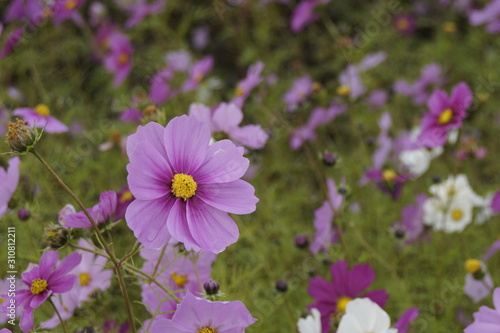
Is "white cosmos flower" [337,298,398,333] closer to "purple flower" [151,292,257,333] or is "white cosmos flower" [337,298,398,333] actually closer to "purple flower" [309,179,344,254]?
"purple flower" [151,292,257,333]

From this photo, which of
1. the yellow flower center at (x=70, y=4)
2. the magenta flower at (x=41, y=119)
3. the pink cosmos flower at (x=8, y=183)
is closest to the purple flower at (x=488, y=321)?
the pink cosmos flower at (x=8, y=183)

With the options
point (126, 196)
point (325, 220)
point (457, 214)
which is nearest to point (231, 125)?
point (126, 196)

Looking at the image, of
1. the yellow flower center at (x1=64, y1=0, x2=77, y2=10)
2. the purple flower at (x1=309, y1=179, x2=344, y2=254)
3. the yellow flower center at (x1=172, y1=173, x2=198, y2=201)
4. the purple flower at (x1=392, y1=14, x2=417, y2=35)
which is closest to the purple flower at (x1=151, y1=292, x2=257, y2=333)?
the yellow flower center at (x1=172, y1=173, x2=198, y2=201)

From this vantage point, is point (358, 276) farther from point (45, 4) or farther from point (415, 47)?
point (415, 47)

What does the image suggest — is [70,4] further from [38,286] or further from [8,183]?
[38,286]

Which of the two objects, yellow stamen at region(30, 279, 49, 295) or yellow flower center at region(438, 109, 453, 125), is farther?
yellow flower center at region(438, 109, 453, 125)

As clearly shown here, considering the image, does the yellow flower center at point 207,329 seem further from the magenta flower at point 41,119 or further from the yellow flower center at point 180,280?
the magenta flower at point 41,119
